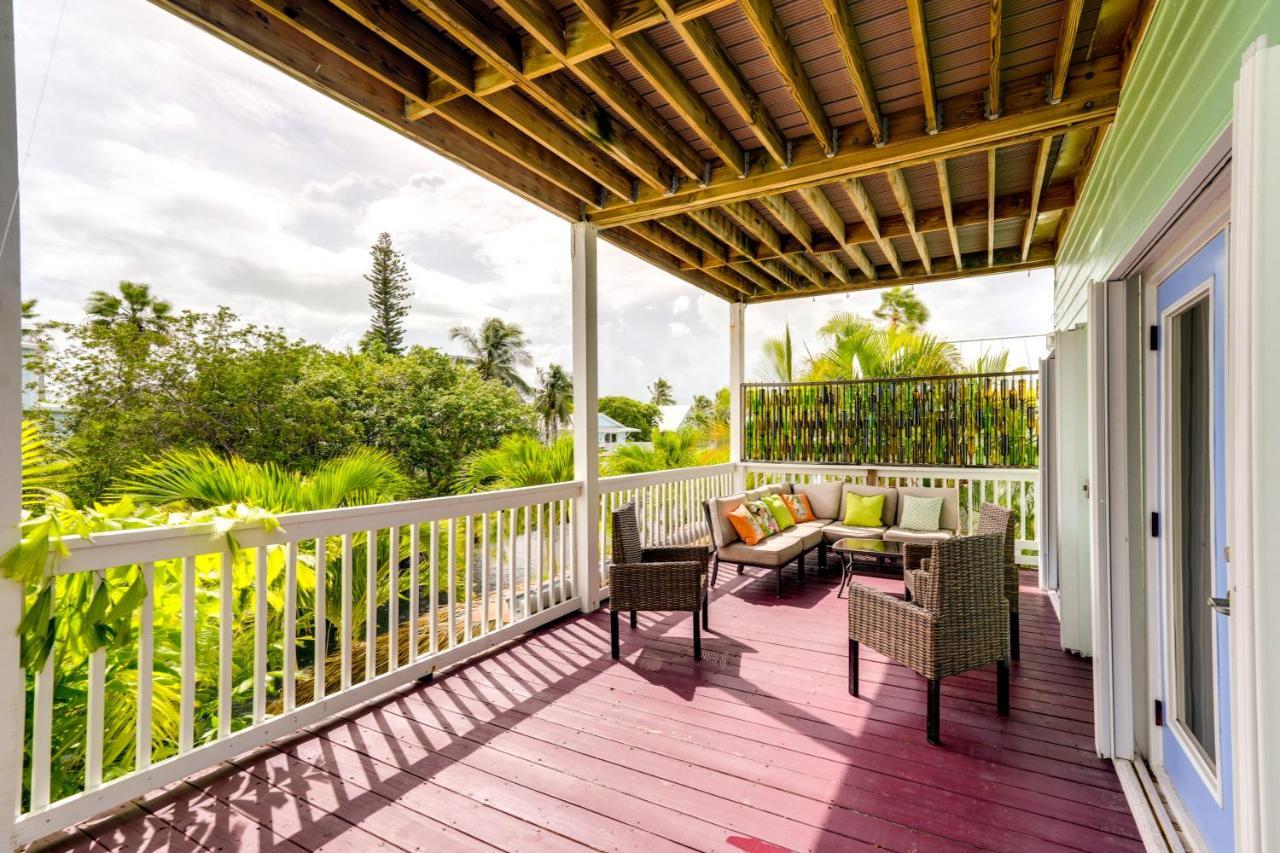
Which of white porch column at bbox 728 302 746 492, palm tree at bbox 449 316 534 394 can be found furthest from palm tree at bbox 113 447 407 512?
palm tree at bbox 449 316 534 394

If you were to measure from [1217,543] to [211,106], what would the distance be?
1721 centimetres

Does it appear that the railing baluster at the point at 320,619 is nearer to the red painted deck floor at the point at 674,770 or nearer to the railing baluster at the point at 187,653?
the red painted deck floor at the point at 674,770

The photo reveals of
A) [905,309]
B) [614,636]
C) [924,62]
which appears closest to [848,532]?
[614,636]

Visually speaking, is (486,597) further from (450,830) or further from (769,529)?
(769,529)

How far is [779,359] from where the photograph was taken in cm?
968

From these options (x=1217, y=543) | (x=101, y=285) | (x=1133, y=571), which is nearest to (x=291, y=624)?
(x=1217, y=543)

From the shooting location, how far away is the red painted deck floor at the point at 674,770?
1962 millimetres

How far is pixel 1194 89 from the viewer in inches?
60.3

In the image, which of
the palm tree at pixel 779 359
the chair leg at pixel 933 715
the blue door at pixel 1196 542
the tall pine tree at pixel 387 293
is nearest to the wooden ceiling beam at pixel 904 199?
the blue door at pixel 1196 542

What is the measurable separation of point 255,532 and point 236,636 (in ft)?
5.32

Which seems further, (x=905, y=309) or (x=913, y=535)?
(x=905, y=309)

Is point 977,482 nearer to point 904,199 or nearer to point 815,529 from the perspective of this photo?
point 815,529

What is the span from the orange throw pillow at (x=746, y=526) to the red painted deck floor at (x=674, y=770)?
1.58m

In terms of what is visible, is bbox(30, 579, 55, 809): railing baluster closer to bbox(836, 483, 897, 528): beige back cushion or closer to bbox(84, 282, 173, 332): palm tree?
bbox(836, 483, 897, 528): beige back cushion
